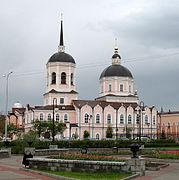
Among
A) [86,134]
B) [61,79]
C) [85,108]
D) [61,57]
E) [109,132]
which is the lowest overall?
[86,134]

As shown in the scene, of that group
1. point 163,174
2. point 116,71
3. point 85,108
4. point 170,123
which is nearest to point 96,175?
point 163,174

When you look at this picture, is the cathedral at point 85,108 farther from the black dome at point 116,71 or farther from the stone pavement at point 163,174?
the stone pavement at point 163,174

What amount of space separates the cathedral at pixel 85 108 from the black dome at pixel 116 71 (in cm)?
42

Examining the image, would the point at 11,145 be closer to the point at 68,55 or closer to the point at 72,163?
the point at 72,163

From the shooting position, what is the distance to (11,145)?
172 feet

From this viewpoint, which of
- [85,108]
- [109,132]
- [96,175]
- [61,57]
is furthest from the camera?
[61,57]

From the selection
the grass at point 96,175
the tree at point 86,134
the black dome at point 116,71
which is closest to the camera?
the grass at point 96,175

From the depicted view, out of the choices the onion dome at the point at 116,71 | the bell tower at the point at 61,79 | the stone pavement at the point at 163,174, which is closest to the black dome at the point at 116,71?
the onion dome at the point at 116,71

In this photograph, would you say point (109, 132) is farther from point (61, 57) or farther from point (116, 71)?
point (61, 57)

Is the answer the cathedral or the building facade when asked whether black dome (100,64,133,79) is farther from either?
the building facade

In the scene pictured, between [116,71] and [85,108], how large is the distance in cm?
1529

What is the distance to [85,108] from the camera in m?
108

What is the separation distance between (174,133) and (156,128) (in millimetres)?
12746

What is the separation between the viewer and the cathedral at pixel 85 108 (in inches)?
4208
